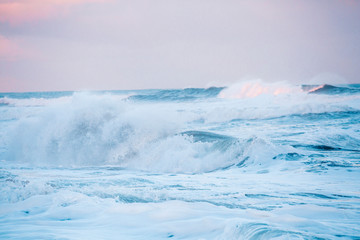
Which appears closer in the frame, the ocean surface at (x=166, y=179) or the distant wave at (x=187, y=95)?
the ocean surface at (x=166, y=179)

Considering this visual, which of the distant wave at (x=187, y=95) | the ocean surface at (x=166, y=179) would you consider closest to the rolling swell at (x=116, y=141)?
the ocean surface at (x=166, y=179)

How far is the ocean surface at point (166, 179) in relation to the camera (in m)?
2.81

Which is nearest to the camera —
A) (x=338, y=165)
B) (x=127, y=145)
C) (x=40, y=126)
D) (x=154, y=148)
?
(x=338, y=165)

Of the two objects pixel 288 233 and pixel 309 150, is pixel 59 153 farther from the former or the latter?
pixel 288 233

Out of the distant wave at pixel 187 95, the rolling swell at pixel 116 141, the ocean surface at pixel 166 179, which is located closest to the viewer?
the ocean surface at pixel 166 179

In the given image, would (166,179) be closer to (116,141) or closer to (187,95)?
(116,141)

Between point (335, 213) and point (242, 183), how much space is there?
182 cm

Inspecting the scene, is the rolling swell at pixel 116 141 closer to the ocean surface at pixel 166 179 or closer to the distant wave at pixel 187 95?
the ocean surface at pixel 166 179

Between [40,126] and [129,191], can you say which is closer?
[129,191]

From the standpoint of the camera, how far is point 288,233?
8.14ft

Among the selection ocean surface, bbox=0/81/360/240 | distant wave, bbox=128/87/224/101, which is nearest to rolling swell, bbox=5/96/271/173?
ocean surface, bbox=0/81/360/240

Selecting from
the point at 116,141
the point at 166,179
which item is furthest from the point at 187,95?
the point at 166,179

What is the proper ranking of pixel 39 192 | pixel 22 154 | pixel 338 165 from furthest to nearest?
pixel 22 154 < pixel 338 165 < pixel 39 192

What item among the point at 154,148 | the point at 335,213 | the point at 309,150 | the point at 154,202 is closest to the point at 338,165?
the point at 309,150
